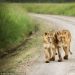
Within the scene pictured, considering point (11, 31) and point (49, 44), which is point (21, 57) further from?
point (11, 31)

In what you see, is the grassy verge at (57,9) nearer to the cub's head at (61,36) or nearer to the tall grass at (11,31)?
the tall grass at (11,31)

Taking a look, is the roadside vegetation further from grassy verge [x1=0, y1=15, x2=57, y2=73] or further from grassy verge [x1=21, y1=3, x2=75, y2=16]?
grassy verge [x1=21, y1=3, x2=75, y2=16]

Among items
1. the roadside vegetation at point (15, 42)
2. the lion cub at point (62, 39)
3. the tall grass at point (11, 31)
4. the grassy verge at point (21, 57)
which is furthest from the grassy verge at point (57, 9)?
the lion cub at point (62, 39)

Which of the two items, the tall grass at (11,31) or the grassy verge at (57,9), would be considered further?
the grassy verge at (57,9)

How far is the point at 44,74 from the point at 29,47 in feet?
22.6

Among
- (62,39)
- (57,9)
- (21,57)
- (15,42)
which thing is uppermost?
(57,9)

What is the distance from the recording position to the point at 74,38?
20328 mm

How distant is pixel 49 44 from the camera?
13812mm

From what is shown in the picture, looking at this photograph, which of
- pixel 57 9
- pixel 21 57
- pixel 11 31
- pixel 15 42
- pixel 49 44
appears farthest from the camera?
pixel 57 9

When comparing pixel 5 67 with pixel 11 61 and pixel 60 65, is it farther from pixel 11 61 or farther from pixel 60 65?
pixel 60 65

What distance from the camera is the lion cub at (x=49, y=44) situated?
44.7ft

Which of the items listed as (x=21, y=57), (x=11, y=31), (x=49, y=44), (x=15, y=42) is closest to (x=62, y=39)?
(x=49, y=44)

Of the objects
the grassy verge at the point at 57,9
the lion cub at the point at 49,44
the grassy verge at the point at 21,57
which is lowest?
the grassy verge at the point at 21,57

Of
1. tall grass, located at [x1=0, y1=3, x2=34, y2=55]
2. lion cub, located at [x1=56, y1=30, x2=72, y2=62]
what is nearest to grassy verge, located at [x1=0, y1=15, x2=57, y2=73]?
tall grass, located at [x1=0, y1=3, x2=34, y2=55]
